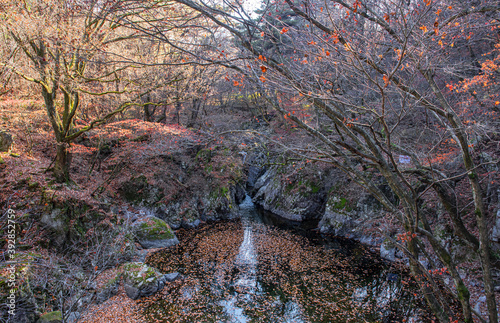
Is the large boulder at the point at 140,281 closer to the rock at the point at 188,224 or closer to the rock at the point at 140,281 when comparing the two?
the rock at the point at 140,281

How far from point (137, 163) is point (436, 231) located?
1242 cm

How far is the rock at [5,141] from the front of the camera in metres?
8.54

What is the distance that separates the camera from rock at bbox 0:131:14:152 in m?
8.54

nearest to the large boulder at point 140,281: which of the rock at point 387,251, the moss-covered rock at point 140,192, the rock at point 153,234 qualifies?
the rock at point 153,234

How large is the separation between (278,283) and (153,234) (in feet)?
17.4

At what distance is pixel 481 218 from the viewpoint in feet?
10.4

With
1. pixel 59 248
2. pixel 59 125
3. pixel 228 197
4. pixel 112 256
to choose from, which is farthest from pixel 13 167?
pixel 228 197

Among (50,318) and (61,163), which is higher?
(61,163)

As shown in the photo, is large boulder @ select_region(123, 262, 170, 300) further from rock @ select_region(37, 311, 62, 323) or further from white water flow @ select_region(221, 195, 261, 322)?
white water flow @ select_region(221, 195, 261, 322)

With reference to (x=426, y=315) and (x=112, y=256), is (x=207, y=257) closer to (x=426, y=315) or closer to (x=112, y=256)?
(x=112, y=256)

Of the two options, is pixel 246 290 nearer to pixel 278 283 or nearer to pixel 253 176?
pixel 278 283

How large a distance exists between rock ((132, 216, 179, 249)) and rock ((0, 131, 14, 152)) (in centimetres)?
480

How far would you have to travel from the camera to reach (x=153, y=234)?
10.4m

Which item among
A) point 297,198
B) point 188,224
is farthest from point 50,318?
point 297,198
